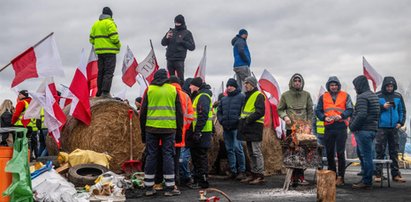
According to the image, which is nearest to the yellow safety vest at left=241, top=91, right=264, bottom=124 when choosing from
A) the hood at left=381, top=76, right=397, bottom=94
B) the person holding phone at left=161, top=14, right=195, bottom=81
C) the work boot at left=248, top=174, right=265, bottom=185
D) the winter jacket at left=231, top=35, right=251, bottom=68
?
the work boot at left=248, top=174, right=265, bottom=185

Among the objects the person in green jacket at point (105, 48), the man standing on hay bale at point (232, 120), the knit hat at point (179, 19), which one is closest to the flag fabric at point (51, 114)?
the person in green jacket at point (105, 48)

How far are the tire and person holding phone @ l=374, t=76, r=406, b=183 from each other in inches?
230

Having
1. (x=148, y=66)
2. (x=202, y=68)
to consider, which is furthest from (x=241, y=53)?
(x=148, y=66)

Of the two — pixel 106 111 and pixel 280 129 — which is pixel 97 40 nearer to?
pixel 106 111

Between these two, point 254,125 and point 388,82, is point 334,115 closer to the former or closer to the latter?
point 254,125

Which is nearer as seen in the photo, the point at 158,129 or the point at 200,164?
the point at 158,129

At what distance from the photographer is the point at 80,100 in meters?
10.5

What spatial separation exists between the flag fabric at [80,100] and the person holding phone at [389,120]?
6.29m

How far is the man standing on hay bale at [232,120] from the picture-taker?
10492mm

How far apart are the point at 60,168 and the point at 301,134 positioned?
4625 mm

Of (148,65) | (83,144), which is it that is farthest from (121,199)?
(148,65)

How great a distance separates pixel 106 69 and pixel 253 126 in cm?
373

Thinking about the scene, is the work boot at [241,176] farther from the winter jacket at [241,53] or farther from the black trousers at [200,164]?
the winter jacket at [241,53]

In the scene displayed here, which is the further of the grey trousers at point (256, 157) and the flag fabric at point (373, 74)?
the flag fabric at point (373, 74)
